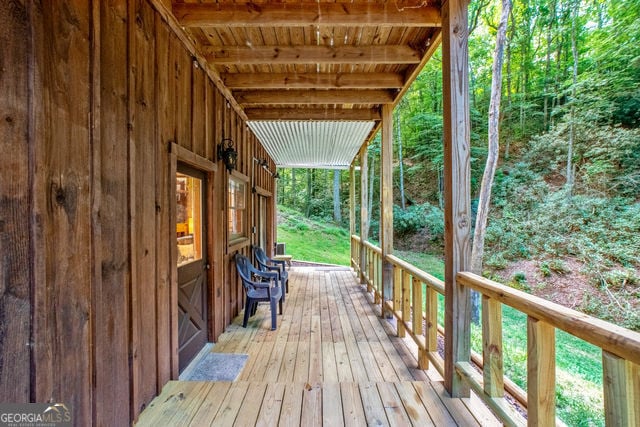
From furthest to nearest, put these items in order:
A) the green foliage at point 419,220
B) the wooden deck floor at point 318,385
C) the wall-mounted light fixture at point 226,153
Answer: the green foliage at point 419,220, the wall-mounted light fixture at point 226,153, the wooden deck floor at point 318,385

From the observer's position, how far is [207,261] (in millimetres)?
3039

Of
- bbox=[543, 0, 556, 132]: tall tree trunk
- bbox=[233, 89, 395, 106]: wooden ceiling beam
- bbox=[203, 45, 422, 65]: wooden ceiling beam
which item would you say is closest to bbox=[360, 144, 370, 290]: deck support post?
bbox=[233, 89, 395, 106]: wooden ceiling beam

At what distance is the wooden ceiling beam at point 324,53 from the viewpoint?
9.08ft

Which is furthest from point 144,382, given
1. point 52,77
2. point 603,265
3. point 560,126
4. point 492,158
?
point 560,126

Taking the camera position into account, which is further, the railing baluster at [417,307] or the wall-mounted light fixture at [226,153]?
the wall-mounted light fixture at [226,153]

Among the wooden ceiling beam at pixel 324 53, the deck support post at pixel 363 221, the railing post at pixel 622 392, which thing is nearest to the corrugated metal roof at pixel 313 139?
the deck support post at pixel 363 221

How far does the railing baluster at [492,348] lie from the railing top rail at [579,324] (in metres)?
0.11

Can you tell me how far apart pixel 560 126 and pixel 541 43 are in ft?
14.0

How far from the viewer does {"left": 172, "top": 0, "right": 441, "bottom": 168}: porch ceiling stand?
223 centimetres

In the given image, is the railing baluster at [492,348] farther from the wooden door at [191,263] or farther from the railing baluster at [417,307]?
the wooden door at [191,263]

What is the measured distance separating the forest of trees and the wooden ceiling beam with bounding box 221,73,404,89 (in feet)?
15.9

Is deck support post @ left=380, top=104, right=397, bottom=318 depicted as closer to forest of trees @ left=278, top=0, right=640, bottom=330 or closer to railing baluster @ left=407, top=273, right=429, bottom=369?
railing baluster @ left=407, top=273, right=429, bottom=369

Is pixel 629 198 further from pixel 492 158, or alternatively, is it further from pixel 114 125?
pixel 114 125

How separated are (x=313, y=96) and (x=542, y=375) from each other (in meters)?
3.66
